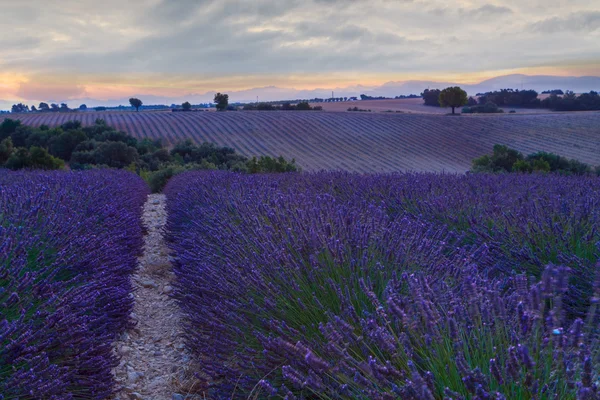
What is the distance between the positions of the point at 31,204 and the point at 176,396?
6.90ft

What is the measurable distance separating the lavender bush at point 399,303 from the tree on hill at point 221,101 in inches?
2326

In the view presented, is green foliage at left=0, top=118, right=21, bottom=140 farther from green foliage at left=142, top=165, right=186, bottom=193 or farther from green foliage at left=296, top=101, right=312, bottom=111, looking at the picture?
green foliage at left=296, top=101, right=312, bottom=111

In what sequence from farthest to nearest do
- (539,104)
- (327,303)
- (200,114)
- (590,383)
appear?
(539,104)
(200,114)
(327,303)
(590,383)

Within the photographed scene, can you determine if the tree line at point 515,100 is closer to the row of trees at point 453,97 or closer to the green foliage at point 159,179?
the row of trees at point 453,97

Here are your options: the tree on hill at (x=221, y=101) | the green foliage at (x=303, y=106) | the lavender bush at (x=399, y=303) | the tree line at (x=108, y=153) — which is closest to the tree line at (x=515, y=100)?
the green foliage at (x=303, y=106)

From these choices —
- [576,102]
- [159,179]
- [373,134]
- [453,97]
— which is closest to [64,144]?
[159,179]

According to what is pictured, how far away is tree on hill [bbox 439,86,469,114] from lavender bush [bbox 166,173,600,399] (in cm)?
5387

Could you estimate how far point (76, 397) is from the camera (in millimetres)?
2611

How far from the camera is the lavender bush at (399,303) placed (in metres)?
1.52

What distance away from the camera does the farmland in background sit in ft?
119

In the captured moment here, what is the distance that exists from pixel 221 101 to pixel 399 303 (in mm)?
63239

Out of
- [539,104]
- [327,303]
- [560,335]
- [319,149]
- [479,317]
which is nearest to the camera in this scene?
[560,335]

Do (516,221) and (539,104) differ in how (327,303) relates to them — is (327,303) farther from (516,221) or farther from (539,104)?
(539,104)

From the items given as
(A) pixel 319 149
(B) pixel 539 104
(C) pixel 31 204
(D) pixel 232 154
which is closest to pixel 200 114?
(A) pixel 319 149
